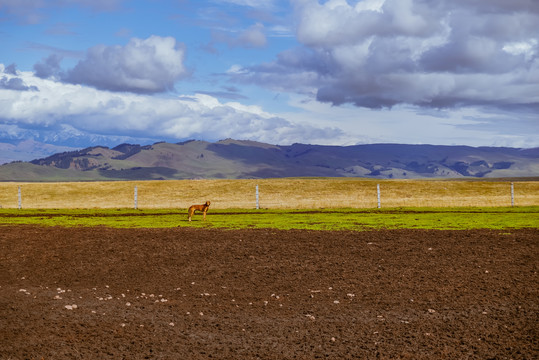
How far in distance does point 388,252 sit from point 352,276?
4664 millimetres

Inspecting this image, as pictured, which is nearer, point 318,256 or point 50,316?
point 50,316

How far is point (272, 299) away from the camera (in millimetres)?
14695

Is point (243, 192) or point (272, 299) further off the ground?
point (243, 192)

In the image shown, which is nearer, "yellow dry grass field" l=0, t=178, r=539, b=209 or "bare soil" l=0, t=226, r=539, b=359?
"bare soil" l=0, t=226, r=539, b=359

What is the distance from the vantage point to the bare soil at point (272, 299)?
10.9 meters

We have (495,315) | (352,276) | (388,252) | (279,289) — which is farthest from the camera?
(388,252)

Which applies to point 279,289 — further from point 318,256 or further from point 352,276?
point 318,256

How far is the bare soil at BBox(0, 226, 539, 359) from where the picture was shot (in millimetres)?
10883

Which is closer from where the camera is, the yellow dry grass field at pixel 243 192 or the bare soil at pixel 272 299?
the bare soil at pixel 272 299

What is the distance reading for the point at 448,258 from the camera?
65.7 ft

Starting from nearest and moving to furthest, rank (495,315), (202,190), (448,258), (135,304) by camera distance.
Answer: (495,315)
(135,304)
(448,258)
(202,190)

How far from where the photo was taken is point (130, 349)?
35.3 feet

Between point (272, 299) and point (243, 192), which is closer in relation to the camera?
point (272, 299)

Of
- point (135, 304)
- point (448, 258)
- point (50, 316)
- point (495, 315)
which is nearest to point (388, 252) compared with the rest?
point (448, 258)
